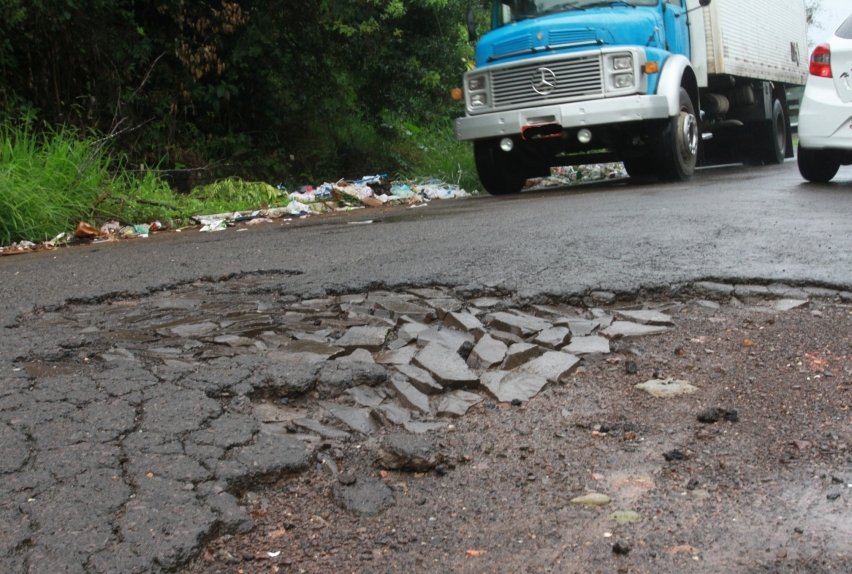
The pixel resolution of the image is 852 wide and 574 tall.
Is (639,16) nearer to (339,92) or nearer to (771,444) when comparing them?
(339,92)

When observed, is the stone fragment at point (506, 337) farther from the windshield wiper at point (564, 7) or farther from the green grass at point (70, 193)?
the windshield wiper at point (564, 7)

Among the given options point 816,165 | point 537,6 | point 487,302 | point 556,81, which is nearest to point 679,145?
point 556,81

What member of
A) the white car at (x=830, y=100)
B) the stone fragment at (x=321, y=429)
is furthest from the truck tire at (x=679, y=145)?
the stone fragment at (x=321, y=429)

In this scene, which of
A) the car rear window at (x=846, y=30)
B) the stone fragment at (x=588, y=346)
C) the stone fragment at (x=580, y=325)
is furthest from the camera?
→ the car rear window at (x=846, y=30)

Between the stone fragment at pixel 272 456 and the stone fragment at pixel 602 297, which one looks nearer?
the stone fragment at pixel 272 456

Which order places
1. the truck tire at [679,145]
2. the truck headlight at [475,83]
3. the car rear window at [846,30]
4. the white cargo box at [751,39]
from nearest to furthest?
the car rear window at [846,30] < the truck tire at [679,145] < the truck headlight at [475,83] < the white cargo box at [751,39]

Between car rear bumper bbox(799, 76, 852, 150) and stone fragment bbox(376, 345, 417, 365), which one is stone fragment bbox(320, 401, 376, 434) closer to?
stone fragment bbox(376, 345, 417, 365)

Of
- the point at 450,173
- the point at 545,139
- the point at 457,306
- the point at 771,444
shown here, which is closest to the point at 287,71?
the point at 450,173

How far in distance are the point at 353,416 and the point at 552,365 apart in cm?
85

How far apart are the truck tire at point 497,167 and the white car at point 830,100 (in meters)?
3.69

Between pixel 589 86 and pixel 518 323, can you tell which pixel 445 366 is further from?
pixel 589 86

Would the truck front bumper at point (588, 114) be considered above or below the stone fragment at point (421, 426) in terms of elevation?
above

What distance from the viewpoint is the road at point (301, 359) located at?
8.65ft

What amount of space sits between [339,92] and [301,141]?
966 mm
